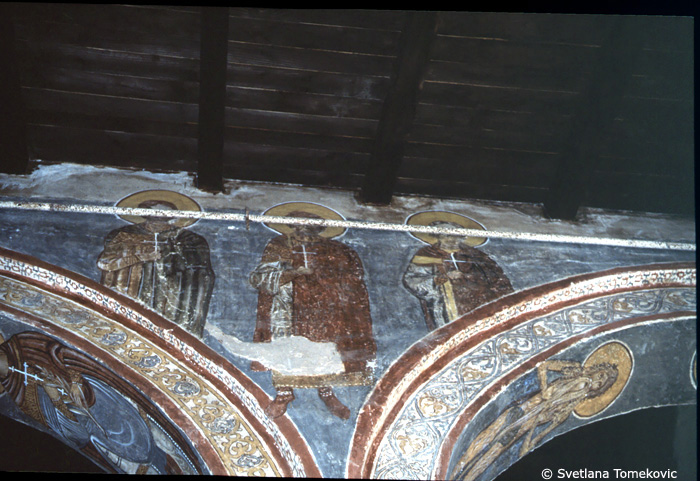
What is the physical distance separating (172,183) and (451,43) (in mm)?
2461

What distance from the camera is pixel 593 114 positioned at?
6535mm

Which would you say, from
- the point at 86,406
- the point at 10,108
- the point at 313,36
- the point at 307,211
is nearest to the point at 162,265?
the point at 86,406

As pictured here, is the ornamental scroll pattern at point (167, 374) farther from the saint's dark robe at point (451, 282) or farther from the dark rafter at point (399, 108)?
the dark rafter at point (399, 108)

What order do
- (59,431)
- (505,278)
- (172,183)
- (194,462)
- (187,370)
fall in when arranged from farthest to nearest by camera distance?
(172,183) < (505,278) < (59,431) < (187,370) < (194,462)

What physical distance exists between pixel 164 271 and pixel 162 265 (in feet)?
0.21

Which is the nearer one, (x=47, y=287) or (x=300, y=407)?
(x=300, y=407)

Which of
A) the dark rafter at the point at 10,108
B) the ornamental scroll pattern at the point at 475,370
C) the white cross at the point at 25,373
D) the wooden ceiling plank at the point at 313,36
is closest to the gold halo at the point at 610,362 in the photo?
the ornamental scroll pattern at the point at 475,370

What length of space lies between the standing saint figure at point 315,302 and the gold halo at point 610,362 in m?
1.77

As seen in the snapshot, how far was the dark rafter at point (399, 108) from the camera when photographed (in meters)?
6.05

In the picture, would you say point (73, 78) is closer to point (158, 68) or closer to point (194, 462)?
point (158, 68)

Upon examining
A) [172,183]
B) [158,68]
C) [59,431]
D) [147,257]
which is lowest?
[59,431]

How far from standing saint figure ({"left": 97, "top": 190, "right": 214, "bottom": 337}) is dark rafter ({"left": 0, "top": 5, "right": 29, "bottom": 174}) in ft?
2.94

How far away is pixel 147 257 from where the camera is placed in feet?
19.7

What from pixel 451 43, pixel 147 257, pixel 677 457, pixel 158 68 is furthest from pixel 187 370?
pixel 677 457
